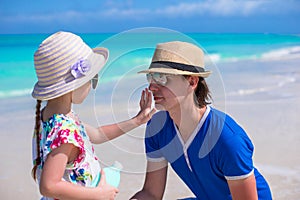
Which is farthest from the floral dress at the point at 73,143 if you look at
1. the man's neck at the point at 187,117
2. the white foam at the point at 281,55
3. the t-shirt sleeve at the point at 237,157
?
the white foam at the point at 281,55

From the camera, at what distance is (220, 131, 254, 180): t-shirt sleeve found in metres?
2.25

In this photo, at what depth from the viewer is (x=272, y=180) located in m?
4.02

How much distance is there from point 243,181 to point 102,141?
2.20 feet

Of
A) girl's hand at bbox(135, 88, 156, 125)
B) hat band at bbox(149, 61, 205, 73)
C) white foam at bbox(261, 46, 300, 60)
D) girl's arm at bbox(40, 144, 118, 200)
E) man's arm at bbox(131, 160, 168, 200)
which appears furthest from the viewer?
white foam at bbox(261, 46, 300, 60)

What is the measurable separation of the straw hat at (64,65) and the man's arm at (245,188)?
29.2 inches

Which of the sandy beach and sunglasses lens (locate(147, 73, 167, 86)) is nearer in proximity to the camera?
sunglasses lens (locate(147, 73, 167, 86))

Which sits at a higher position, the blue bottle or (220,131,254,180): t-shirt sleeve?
(220,131,254,180): t-shirt sleeve

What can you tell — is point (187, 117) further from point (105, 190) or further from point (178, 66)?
point (105, 190)

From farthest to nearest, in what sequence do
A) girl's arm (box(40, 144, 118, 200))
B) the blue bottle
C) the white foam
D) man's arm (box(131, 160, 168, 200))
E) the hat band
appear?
the white foam < man's arm (box(131, 160, 168, 200)) < the blue bottle < the hat band < girl's arm (box(40, 144, 118, 200))

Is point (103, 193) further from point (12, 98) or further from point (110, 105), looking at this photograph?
point (12, 98)

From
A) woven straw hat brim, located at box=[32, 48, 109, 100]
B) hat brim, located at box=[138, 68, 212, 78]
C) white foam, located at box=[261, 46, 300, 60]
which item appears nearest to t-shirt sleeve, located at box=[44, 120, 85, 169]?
woven straw hat brim, located at box=[32, 48, 109, 100]

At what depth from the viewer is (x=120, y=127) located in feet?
8.13

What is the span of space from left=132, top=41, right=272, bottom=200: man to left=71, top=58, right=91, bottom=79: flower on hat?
253 mm

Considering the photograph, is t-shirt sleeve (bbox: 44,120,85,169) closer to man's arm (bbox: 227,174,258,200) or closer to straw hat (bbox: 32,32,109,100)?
straw hat (bbox: 32,32,109,100)
